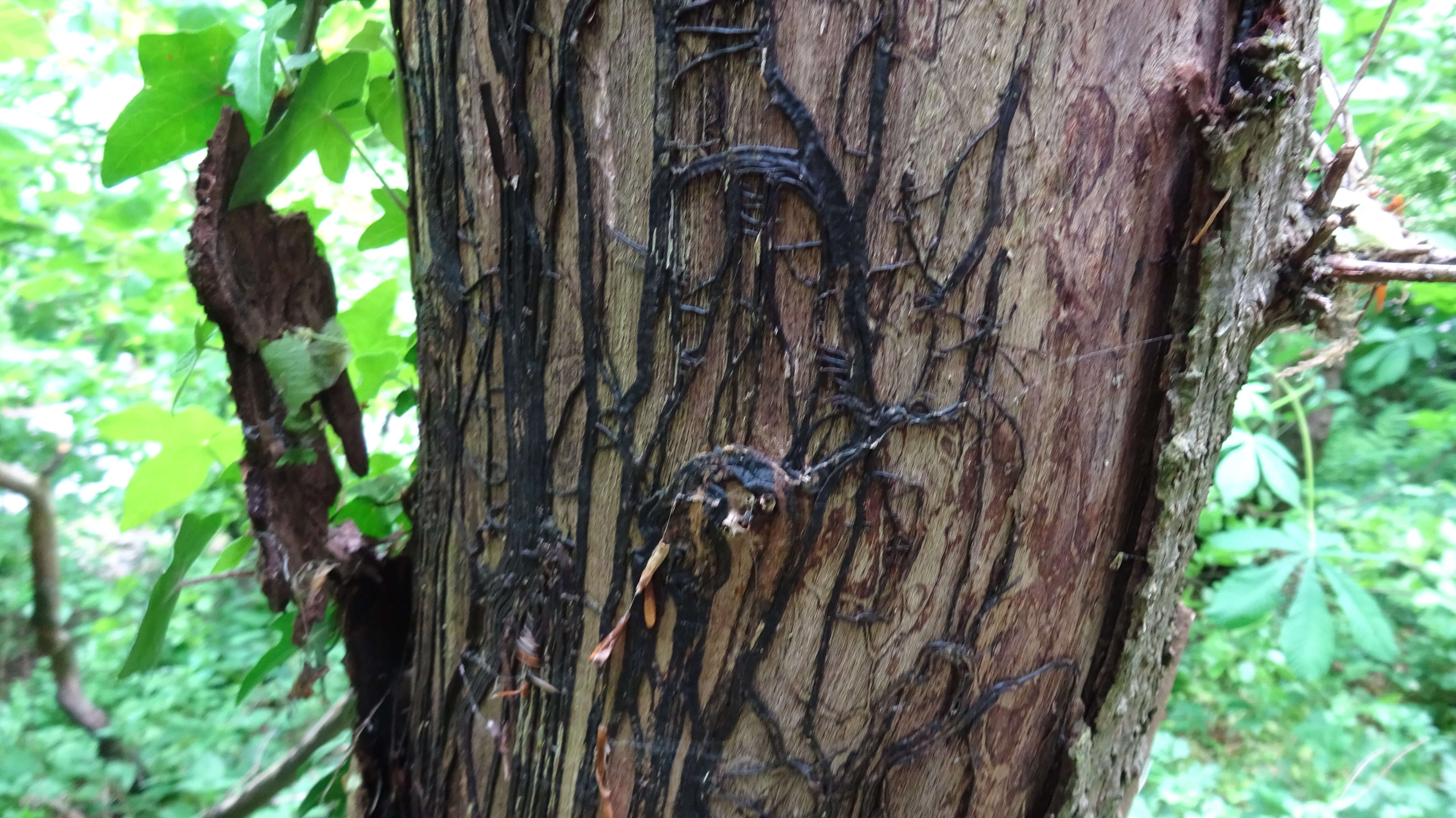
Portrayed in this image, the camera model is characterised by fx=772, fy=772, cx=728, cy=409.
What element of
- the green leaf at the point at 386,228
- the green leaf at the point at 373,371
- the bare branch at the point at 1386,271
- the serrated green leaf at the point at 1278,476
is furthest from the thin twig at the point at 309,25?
the serrated green leaf at the point at 1278,476

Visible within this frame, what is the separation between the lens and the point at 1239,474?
1.45 m

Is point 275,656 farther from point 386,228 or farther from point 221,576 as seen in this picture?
point 386,228

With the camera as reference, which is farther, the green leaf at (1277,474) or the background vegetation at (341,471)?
the green leaf at (1277,474)

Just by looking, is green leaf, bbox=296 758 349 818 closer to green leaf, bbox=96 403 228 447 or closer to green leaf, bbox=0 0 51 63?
green leaf, bbox=96 403 228 447

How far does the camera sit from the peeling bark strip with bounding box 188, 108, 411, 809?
0.60 m

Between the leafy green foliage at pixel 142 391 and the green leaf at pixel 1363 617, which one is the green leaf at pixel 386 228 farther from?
the green leaf at pixel 1363 617

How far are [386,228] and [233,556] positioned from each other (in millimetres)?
359

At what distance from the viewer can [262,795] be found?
1.21m

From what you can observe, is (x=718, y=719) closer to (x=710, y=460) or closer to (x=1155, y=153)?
(x=710, y=460)

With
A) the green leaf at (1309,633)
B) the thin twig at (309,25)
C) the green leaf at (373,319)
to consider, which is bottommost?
the green leaf at (1309,633)

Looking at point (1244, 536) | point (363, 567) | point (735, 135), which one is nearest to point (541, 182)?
point (735, 135)

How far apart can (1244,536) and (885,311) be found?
1454 mm

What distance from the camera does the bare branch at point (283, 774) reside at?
3.35ft

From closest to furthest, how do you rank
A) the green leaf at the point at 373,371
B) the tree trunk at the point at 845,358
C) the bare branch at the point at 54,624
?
the tree trunk at the point at 845,358, the green leaf at the point at 373,371, the bare branch at the point at 54,624
